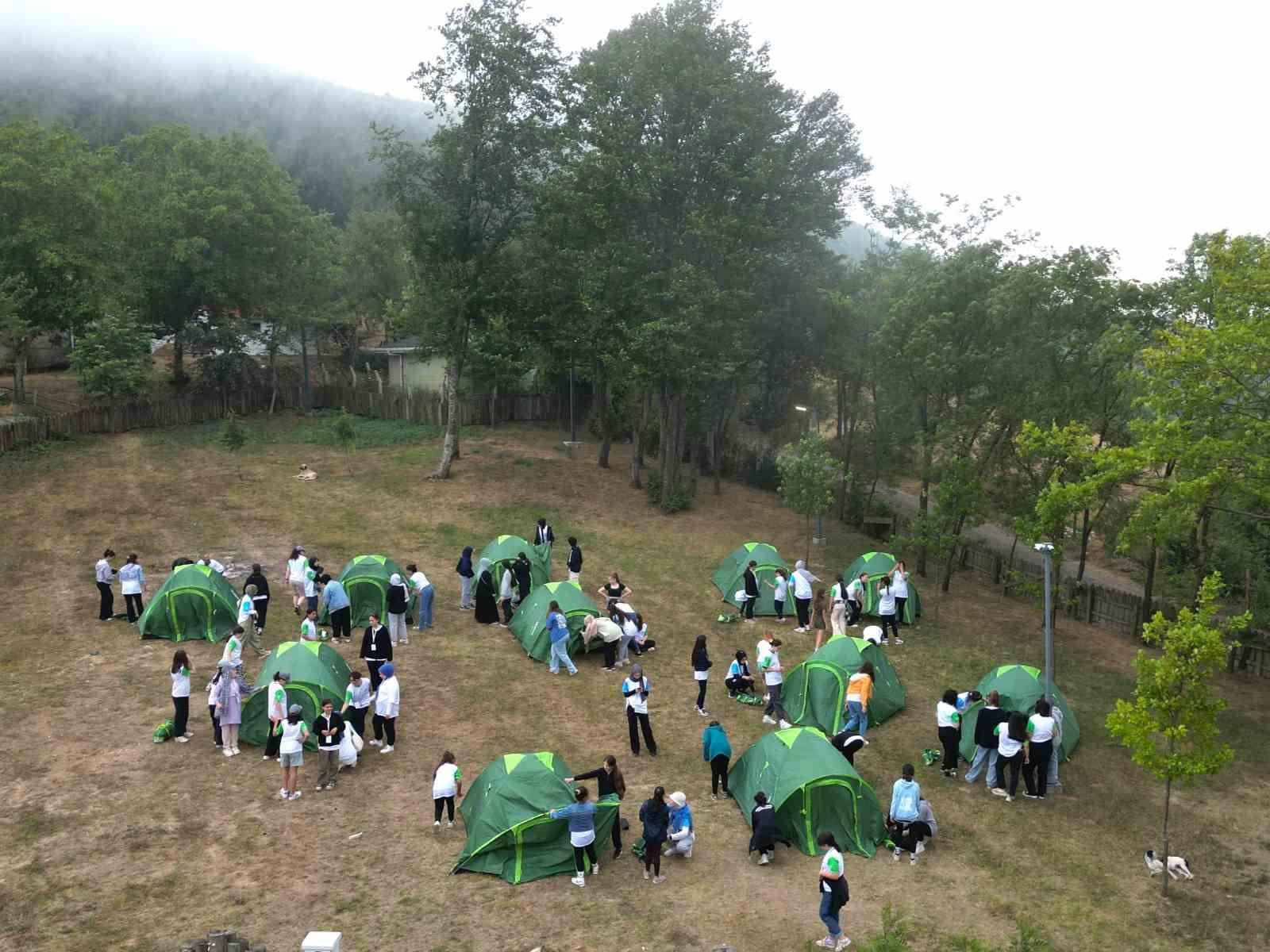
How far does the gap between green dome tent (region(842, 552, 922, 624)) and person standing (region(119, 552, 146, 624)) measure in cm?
1628

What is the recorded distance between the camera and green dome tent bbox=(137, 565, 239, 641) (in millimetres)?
18984

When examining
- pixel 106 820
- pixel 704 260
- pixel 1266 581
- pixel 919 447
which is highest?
pixel 704 260

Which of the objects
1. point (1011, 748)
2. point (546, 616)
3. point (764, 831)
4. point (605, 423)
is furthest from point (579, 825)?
point (605, 423)

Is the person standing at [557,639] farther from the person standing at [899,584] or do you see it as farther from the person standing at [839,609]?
the person standing at [899,584]

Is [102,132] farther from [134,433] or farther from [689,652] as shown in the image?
[689,652]

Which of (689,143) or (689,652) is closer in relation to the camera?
(689,652)

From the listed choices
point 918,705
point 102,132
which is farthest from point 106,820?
point 102,132

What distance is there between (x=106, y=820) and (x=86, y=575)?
12.6 meters

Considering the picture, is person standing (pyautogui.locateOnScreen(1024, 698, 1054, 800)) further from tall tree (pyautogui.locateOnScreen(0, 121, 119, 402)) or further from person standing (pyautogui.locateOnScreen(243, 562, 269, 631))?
tall tree (pyautogui.locateOnScreen(0, 121, 119, 402))

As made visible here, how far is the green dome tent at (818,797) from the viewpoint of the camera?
1257 cm

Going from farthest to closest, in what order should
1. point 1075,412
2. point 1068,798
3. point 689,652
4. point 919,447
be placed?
point 919,447, point 1075,412, point 689,652, point 1068,798

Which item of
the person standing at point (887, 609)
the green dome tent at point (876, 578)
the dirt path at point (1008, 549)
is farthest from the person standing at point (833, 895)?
the dirt path at point (1008, 549)

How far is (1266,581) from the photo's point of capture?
2180 cm

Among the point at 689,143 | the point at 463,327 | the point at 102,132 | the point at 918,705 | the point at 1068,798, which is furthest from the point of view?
Result: the point at 102,132
